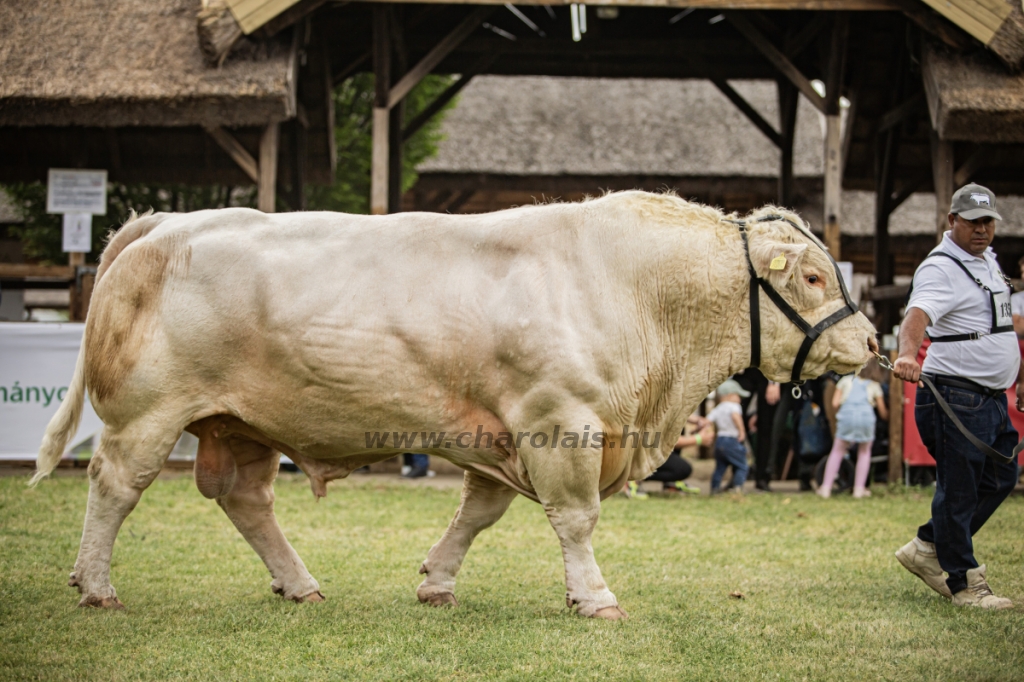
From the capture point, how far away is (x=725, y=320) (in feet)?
16.0

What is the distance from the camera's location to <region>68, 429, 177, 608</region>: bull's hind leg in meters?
4.75

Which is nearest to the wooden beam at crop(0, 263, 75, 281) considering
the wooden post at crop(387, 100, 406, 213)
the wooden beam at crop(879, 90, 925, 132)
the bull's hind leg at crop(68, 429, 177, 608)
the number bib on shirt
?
the wooden post at crop(387, 100, 406, 213)

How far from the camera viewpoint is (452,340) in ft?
15.1

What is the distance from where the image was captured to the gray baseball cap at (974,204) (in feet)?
16.6

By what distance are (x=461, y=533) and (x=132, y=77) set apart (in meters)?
8.12

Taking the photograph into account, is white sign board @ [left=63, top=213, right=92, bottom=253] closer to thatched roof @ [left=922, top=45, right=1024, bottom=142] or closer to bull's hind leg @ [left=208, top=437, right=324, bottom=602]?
bull's hind leg @ [left=208, top=437, right=324, bottom=602]

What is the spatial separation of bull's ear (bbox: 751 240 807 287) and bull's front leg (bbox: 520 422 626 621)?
1184 mm

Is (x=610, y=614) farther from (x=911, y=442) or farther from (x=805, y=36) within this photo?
(x=805, y=36)

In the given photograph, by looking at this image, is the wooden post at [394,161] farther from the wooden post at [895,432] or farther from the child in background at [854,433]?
the wooden post at [895,432]

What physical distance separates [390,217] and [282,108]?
6284 millimetres

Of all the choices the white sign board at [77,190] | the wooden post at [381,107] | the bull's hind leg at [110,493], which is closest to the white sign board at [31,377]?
the white sign board at [77,190]

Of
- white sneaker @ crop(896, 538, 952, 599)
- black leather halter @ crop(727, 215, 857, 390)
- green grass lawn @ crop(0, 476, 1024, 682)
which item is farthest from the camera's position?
white sneaker @ crop(896, 538, 952, 599)

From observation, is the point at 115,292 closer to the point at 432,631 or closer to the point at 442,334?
the point at 442,334

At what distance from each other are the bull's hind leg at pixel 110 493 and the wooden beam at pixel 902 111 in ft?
35.8
